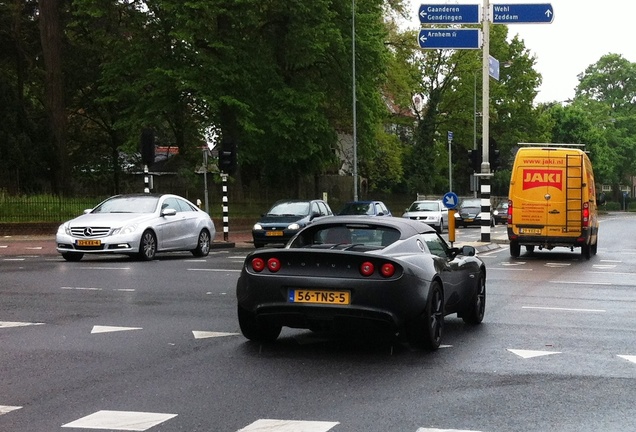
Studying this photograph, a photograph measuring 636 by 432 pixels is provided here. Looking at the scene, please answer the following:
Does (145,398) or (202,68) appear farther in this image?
(202,68)

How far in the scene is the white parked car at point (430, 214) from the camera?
4350 centimetres

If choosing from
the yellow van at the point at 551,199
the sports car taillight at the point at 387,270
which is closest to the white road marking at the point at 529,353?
the sports car taillight at the point at 387,270

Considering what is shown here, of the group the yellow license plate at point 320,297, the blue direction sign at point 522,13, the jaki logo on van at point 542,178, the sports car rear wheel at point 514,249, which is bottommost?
the sports car rear wheel at point 514,249

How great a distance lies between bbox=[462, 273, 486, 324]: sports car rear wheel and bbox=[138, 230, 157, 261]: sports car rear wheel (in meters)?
11.1

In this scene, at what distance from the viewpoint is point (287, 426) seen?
19.6ft

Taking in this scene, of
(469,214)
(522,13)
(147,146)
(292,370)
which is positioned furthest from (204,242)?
(469,214)

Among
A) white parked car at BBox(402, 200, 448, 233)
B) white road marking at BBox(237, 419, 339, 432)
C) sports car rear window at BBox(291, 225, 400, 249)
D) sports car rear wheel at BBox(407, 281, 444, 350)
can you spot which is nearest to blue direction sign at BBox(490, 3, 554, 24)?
white parked car at BBox(402, 200, 448, 233)

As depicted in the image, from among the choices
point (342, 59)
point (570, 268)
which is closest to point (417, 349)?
point (570, 268)

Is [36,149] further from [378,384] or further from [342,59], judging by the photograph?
[378,384]

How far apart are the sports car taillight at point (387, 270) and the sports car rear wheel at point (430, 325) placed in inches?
19.0

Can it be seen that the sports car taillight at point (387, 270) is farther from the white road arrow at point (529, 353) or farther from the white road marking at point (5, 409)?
the white road marking at point (5, 409)

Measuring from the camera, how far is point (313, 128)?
40.2 meters

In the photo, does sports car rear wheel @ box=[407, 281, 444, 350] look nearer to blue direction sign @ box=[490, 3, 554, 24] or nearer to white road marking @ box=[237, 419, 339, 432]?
white road marking @ box=[237, 419, 339, 432]

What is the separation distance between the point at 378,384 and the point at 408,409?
0.93 m
